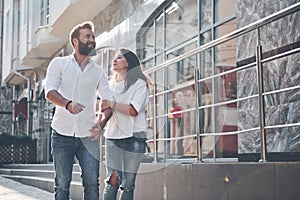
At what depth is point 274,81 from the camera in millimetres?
5969

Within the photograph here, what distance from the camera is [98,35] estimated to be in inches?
517

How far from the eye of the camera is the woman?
4.80 meters

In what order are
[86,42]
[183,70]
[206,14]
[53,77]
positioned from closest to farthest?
[53,77], [86,42], [183,70], [206,14]

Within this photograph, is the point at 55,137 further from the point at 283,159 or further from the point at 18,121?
the point at 18,121

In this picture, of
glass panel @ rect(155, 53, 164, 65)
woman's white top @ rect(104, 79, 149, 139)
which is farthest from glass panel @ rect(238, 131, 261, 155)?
glass panel @ rect(155, 53, 164, 65)

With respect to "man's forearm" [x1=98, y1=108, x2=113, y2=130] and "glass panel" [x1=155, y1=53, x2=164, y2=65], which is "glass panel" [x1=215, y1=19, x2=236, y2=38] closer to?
"glass panel" [x1=155, y1=53, x2=164, y2=65]

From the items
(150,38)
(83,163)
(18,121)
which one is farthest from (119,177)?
(18,121)

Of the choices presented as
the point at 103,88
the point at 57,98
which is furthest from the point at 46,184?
the point at 57,98

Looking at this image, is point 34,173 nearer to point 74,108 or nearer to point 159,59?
point 159,59

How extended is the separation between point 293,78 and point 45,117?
1473 centimetres

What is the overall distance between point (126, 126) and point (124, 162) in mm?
306

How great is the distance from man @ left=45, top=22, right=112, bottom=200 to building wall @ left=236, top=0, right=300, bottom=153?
197 centimetres

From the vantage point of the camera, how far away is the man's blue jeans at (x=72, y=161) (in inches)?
180

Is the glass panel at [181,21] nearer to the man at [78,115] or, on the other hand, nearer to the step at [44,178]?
the step at [44,178]
